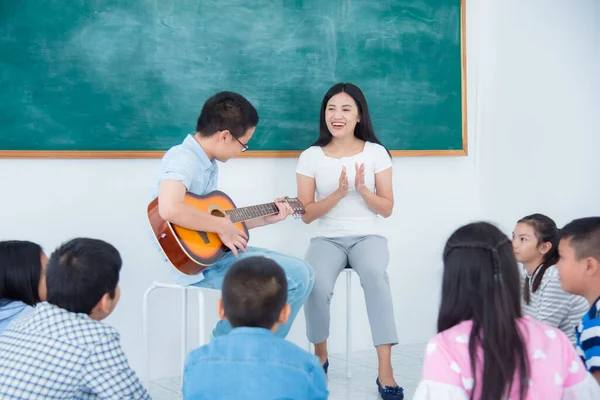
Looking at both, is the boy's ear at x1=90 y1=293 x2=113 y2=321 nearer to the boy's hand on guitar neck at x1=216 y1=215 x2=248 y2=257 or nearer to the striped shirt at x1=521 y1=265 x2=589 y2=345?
the boy's hand on guitar neck at x1=216 y1=215 x2=248 y2=257

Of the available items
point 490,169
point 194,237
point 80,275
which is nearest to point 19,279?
point 80,275

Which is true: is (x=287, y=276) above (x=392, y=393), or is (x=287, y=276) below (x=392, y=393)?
above

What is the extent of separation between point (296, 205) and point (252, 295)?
139 cm

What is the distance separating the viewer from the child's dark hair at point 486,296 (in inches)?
57.5

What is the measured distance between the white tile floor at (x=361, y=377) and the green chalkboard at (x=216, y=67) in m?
0.96

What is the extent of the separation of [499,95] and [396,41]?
0.68 m

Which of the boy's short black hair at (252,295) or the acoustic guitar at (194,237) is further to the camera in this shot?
the acoustic guitar at (194,237)

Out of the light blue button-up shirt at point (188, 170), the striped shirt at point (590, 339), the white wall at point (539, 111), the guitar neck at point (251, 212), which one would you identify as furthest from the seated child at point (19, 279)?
the white wall at point (539, 111)

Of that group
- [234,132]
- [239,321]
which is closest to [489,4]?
[234,132]

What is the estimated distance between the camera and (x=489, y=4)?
3.75 meters

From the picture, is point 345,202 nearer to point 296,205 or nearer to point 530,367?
point 296,205

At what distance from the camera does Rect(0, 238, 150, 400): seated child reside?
1576 millimetres

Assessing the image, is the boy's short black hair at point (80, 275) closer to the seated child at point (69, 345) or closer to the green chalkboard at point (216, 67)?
the seated child at point (69, 345)

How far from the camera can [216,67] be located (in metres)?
3.03
